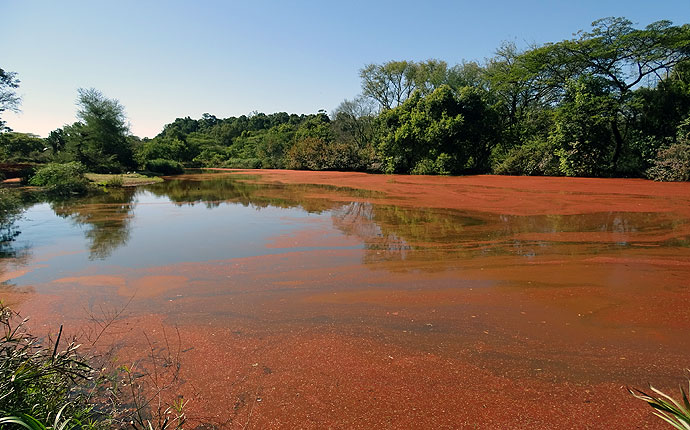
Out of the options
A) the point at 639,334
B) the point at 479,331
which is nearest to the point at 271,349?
the point at 479,331

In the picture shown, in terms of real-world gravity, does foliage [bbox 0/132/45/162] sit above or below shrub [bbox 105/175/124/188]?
above

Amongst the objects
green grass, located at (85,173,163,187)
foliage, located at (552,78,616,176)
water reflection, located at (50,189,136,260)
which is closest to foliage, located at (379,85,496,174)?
foliage, located at (552,78,616,176)

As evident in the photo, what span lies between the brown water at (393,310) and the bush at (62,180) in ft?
Result: 33.6

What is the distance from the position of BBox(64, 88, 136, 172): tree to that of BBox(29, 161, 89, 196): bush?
33.2 ft

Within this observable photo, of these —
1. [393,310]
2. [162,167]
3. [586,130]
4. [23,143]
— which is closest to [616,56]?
[586,130]

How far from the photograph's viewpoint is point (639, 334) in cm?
346

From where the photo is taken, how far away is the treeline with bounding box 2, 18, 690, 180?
1834 cm

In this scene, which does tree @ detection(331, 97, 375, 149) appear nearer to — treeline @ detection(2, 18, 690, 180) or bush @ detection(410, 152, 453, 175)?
treeline @ detection(2, 18, 690, 180)

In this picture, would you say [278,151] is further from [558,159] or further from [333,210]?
[333,210]

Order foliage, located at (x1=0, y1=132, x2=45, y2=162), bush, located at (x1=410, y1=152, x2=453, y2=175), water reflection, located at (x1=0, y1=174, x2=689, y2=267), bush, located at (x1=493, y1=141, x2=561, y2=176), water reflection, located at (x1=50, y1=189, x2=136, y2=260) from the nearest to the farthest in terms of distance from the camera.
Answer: water reflection, located at (x1=0, y1=174, x2=689, y2=267), water reflection, located at (x1=50, y1=189, x2=136, y2=260), bush, located at (x1=493, y1=141, x2=561, y2=176), bush, located at (x1=410, y1=152, x2=453, y2=175), foliage, located at (x1=0, y1=132, x2=45, y2=162)

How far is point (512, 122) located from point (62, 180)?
1149 inches

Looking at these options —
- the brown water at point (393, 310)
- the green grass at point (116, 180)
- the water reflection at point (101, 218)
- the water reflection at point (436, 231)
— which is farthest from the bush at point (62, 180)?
the brown water at point (393, 310)

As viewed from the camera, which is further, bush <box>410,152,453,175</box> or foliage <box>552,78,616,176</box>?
bush <box>410,152,453,175</box>

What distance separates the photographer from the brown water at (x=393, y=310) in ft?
8.68
